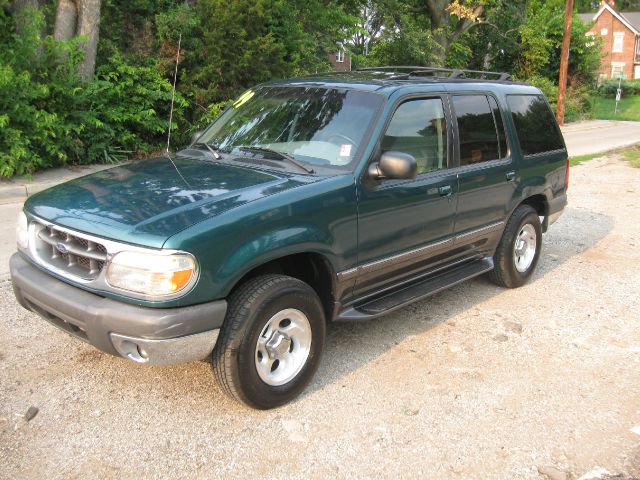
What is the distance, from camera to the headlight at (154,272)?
10.0 ft

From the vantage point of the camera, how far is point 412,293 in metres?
4.52

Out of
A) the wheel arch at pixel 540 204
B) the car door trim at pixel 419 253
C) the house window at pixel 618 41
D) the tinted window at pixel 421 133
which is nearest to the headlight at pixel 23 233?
the car door trim at pixel 419 253

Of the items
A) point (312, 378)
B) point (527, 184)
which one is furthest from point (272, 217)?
point (527, 184)

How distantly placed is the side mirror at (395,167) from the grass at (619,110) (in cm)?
3351

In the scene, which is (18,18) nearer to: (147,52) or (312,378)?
(147,52)

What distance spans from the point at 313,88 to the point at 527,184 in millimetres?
2298

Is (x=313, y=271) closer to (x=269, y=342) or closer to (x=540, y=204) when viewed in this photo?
(x=269, y=342)

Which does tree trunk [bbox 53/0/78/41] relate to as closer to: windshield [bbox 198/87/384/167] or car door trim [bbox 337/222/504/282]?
windshield [bbox 198/87/384/167]

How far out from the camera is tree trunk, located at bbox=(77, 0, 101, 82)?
12250 mm

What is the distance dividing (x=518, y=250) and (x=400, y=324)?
1679 mm

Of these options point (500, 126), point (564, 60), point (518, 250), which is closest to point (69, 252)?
point (500, 126)

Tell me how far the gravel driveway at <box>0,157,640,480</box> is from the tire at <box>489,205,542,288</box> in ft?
1.62

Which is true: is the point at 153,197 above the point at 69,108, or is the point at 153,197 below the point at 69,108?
below

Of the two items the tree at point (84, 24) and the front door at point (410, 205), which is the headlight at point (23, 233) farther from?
the tree at point (84, 24)
